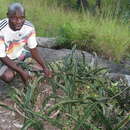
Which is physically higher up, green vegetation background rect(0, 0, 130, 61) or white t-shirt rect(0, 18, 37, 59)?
white t-shirt rect(0, 18, 37, 59)

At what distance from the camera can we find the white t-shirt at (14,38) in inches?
191

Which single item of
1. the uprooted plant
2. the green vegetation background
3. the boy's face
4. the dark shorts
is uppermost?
the boy's face

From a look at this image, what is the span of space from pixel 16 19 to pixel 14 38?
42 centimetres

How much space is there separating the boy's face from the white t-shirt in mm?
105

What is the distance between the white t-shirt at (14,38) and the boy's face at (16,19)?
105 mm

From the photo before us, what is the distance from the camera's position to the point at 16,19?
4.67m

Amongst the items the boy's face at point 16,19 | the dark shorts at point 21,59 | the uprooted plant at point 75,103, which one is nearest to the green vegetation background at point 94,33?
the dark shorts at point 21,59

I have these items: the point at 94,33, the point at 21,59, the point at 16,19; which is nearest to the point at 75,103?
the point at 16,19

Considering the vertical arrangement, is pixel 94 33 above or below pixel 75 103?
below

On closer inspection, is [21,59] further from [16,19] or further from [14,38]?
[16,19]

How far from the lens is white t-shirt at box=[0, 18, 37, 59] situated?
4852 millimetres

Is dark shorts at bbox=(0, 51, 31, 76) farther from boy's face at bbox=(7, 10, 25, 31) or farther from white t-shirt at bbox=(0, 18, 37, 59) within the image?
boy's face at bbox=(7, 10, 25, 31)

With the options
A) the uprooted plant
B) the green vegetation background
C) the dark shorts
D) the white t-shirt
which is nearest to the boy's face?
the white t-shirt

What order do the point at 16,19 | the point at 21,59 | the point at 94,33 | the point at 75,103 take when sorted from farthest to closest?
1. the point at 94,33
2. the point at 21,59
3. the point at 16,19
4. the point at 75,103
